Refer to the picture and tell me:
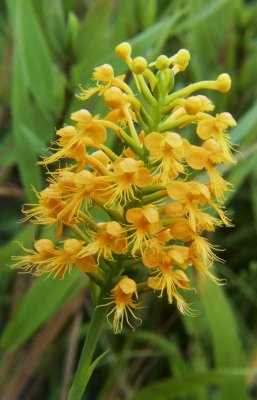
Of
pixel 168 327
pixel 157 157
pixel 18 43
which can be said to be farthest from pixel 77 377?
pixel 168 327

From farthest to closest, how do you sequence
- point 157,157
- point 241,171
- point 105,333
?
point 105,333 → point 241,171 → point 157,157

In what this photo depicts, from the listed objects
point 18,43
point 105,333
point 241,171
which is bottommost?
point 105,333

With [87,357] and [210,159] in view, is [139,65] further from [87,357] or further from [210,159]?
[87,357]

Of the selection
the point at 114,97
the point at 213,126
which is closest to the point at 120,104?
the point at 114,97

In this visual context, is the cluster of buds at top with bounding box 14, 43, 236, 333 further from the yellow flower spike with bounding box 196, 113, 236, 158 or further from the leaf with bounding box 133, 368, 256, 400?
the leaf with bounding box 133, 368, 256, 400

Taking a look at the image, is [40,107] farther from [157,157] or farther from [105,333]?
[157,157]

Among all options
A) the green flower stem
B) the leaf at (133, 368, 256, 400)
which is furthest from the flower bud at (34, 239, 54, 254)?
the leaf at (133, 368, 256, 400)
